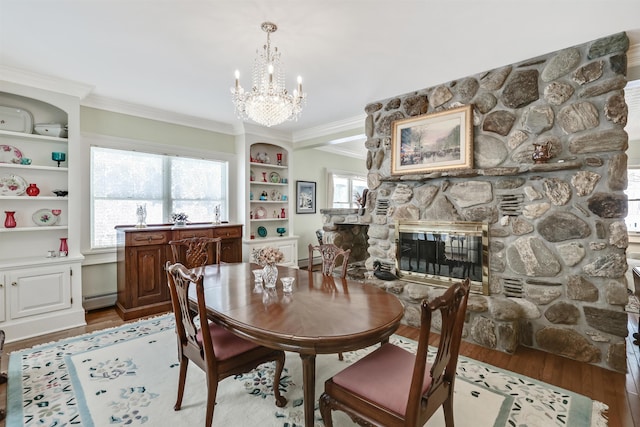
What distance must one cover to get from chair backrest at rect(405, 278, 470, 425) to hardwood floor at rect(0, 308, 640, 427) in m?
1.30

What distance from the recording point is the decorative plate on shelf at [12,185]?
3143 millimetres

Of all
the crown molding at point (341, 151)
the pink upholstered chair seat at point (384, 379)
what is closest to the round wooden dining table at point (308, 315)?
the pink upholstered chair seat at point (384, 379)

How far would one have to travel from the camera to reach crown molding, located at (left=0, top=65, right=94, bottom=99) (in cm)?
297

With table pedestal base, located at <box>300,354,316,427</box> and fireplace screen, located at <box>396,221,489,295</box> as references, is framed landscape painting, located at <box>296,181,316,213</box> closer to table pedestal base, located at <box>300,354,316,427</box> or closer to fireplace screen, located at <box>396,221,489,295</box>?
fireplace screen, located at <box>396,221,489,295</box>

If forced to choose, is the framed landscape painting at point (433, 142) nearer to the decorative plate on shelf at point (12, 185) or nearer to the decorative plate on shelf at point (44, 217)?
the decorative plate on shelf at point (44, 217)

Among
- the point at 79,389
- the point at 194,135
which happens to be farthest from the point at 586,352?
the point at 194,135

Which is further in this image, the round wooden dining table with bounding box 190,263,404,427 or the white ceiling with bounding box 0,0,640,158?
the white ceiling with bounding box 0,0,640,158

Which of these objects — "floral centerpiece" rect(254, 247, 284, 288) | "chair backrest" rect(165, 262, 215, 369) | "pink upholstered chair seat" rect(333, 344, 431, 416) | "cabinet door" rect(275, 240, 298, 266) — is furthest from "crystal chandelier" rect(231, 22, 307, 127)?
"cabinet door" rect(275, 240, 298, 266)

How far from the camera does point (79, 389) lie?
2.16 m

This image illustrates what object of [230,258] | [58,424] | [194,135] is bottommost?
[58,424]

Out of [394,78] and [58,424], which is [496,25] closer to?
[394,78]

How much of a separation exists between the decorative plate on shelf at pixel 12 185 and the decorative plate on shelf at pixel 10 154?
18 cm

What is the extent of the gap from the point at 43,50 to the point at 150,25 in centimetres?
119

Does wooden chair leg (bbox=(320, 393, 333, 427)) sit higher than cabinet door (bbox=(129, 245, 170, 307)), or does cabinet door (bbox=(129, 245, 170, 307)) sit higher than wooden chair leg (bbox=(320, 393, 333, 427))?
cabinet door (bbox=(129, 245, 170, 307))
